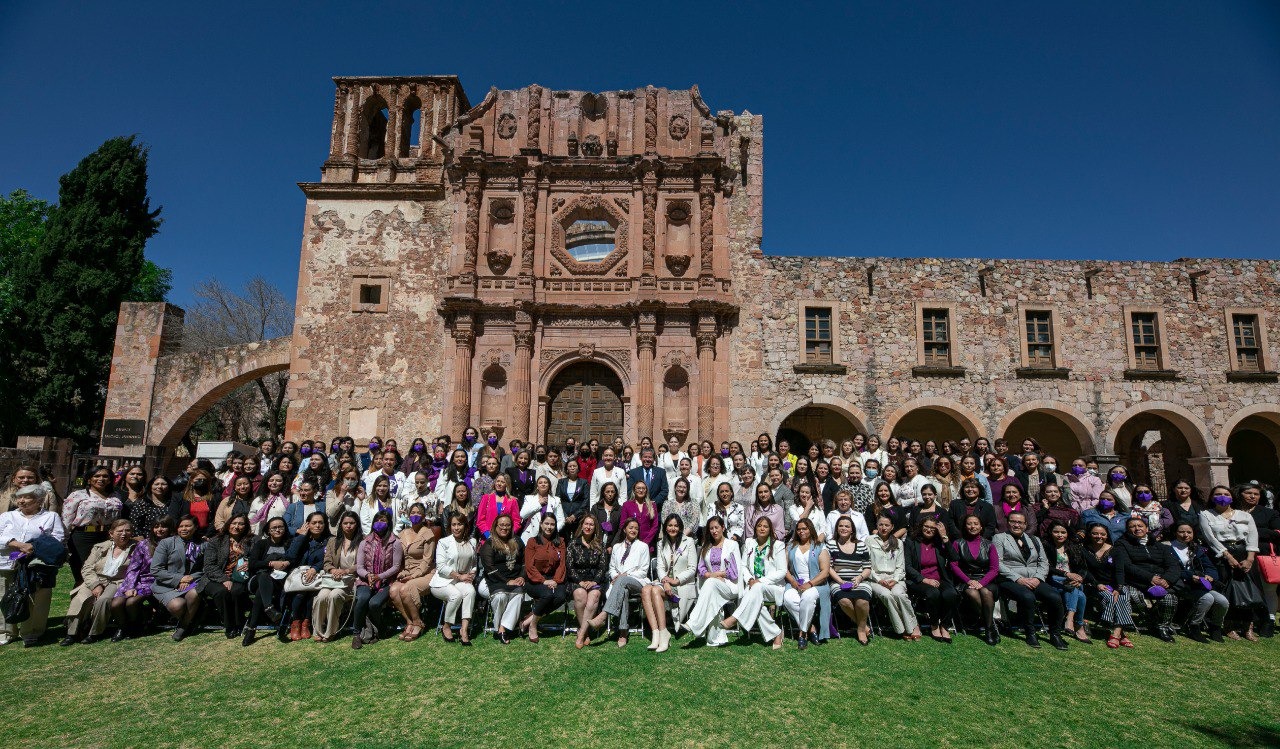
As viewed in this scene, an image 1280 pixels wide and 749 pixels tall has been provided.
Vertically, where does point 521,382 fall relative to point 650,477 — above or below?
above

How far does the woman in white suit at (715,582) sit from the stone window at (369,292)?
540 inches

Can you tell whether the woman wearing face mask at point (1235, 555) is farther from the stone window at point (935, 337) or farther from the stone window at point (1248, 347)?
the stone window at point (1248, 347)

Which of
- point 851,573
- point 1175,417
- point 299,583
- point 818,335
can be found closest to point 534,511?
point 299,583

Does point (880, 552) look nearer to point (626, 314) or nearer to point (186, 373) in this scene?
point (626, 314)

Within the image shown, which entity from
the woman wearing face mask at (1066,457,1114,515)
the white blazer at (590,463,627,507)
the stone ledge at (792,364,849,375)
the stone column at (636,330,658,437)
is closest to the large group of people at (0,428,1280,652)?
the woman wearing face mask at (1066,457,1114,515)

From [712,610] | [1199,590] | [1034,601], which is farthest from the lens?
[1199,590]

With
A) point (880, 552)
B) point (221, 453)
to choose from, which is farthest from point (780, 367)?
point (221, 453)

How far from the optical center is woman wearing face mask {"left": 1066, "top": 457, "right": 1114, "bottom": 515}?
10.3 meters

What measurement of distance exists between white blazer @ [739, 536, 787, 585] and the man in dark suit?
1.53 m

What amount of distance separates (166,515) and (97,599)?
113 centimetres

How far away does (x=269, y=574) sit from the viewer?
804cm

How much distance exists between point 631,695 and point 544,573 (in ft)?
7.82

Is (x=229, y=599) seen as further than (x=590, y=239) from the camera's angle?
No

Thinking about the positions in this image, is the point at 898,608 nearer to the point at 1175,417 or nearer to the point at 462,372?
the point at 462,372
